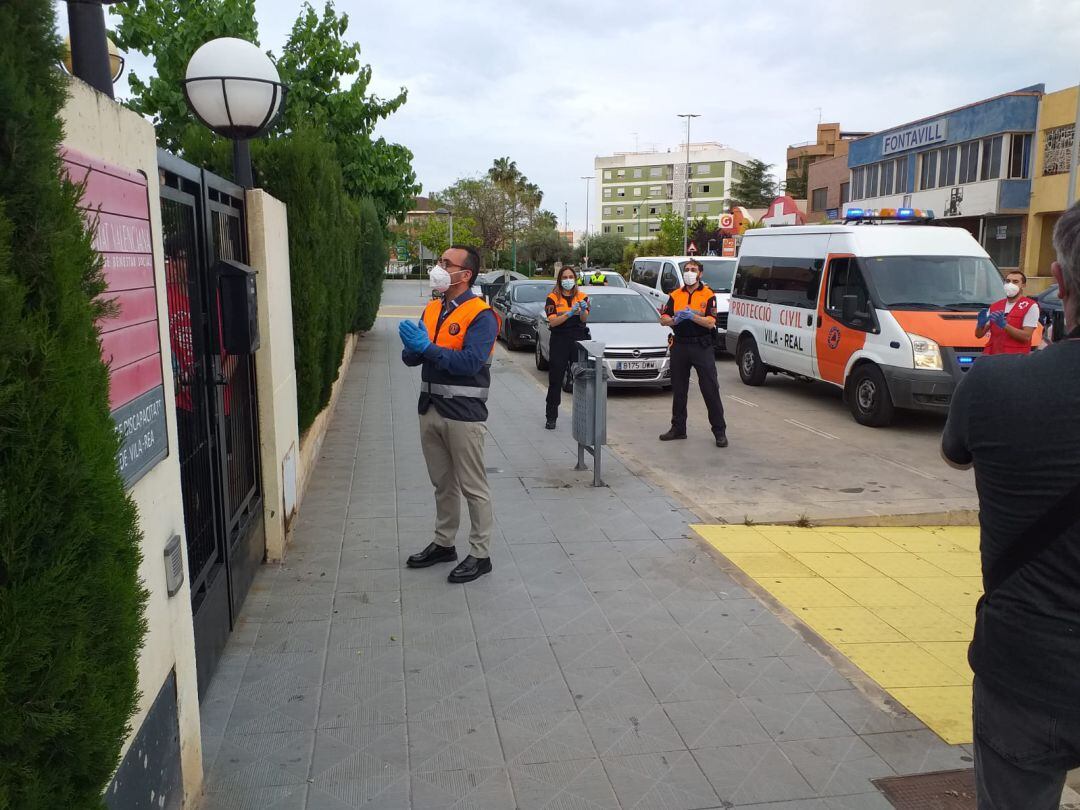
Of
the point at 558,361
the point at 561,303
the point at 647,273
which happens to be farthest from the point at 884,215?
the point at 647,273

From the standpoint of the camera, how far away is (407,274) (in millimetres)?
70250

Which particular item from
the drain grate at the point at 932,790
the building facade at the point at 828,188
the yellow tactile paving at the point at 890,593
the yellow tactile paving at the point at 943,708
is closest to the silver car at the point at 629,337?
the yellow tactile paving at the point at 890,593

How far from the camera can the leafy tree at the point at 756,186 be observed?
3425 inches

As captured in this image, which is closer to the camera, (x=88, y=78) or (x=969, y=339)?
(x=88, y=78)

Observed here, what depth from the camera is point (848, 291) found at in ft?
36.6

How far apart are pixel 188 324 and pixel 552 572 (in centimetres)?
258

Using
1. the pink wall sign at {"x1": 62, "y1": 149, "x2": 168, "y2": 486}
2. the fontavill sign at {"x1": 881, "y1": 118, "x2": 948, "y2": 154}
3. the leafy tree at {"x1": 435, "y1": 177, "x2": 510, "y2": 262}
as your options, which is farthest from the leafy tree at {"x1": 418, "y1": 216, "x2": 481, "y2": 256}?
the pink wall sign at {"x1": 62, "y1": 149, "x2": 168, "y2": 486}

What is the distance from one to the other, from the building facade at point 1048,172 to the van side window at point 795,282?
21543mm

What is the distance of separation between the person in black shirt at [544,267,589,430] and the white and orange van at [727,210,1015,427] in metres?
3.53

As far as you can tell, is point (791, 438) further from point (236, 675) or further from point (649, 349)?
point (236, 675)

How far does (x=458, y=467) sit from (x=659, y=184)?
4372 inches

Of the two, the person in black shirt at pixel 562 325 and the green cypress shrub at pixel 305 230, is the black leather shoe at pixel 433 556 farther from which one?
the person in black shirt at pixel 562 325

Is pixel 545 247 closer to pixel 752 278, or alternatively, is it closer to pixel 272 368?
pixel 752 278

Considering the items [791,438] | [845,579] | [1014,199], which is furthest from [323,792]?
[1014,199]
